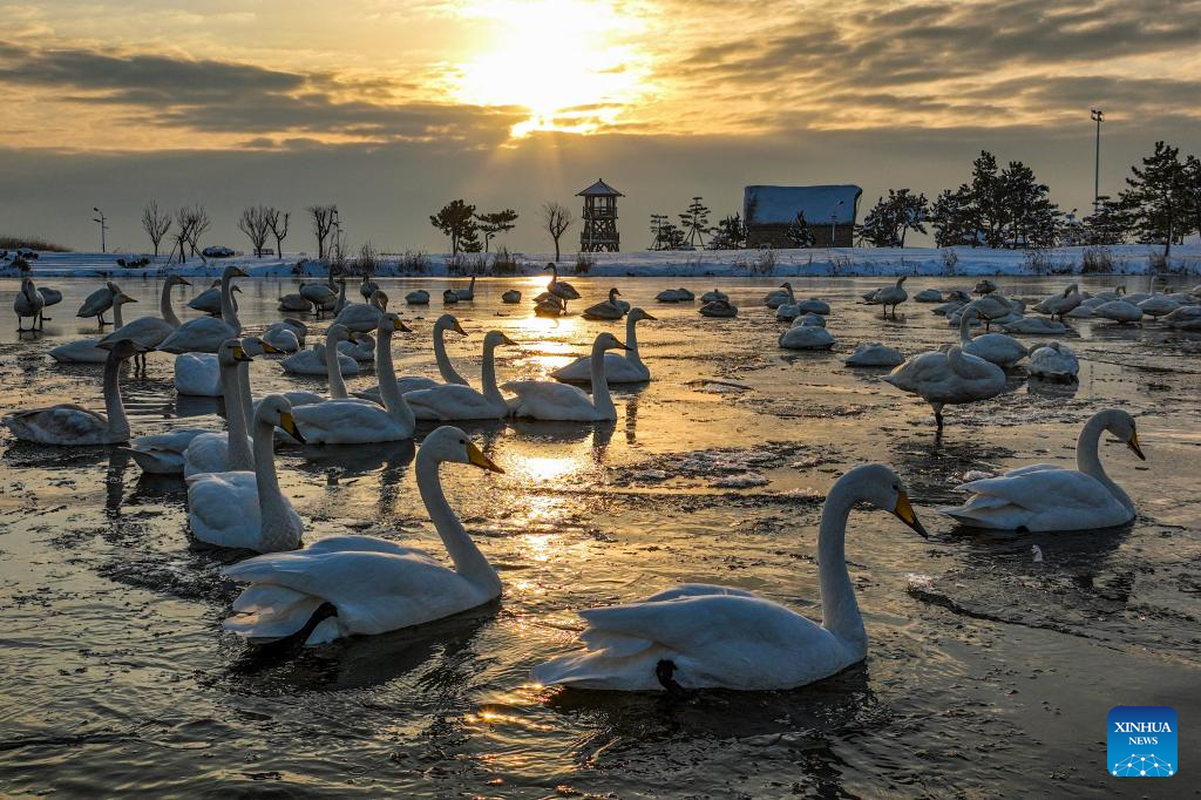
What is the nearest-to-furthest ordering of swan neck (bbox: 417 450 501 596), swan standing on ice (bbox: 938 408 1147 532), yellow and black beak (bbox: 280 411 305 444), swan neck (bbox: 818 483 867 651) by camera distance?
swan neck (bbox: 818 483 867 651) < swan neck (bbox: 417 450 501 596) < yellow and black beak (bbox: 280 411 305 444) < swan standing on ice (bbox: 938 408 1147 532)

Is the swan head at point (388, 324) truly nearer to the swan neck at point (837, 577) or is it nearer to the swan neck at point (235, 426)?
the swan neck at point (235, 426)

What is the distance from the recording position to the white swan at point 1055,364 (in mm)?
15945

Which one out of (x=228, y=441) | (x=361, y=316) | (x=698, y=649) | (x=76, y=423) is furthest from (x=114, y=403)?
(x=361, y=316)

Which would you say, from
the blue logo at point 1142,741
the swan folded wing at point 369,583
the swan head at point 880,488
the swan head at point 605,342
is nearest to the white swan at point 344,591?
the swan folded wing at point 369,583

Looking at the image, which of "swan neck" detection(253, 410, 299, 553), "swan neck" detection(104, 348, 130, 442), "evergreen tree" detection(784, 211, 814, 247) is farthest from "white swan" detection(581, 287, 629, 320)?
"evergreen tree" detection(784, 211, 814, 247)

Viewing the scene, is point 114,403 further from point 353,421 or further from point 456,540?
point 456,540

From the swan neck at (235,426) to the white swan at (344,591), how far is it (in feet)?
8.69

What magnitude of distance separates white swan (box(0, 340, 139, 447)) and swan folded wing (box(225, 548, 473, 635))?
5.78 m

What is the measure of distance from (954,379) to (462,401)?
503cm

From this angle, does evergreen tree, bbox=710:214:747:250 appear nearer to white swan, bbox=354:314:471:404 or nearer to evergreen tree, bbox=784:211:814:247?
evergreen tree, bbox=784:211:814:247

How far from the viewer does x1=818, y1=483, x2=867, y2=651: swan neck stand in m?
5.49

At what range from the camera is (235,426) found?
27.9ft

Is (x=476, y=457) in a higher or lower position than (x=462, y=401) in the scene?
higher

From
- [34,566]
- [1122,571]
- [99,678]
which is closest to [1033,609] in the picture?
[1122,571]
